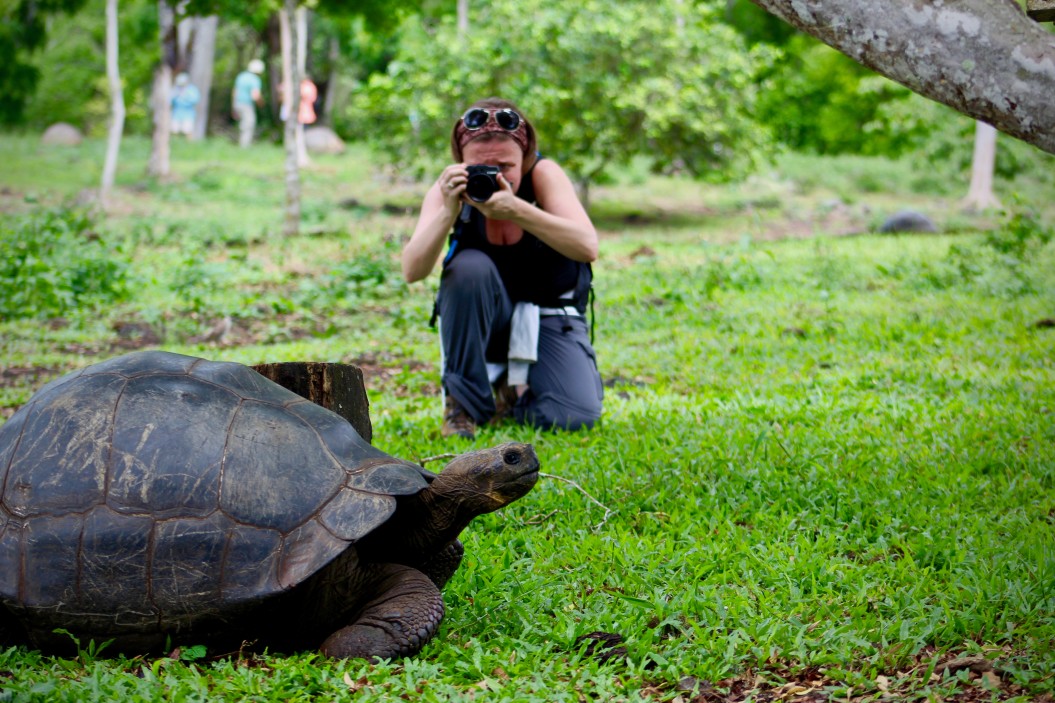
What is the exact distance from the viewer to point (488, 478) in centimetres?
266

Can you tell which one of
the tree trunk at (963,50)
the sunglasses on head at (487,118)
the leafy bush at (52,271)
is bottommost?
the leafy bush at (52,271)

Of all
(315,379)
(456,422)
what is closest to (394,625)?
(315,379)

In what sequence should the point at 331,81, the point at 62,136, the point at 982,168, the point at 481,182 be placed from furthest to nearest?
the point at 331,81 → the point at 62,136 → the point at 982,168 → the point at 481,182

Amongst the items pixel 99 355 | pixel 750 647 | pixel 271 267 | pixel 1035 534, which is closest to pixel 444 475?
pixel 750 647

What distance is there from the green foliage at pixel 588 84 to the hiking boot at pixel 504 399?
839 centimetres

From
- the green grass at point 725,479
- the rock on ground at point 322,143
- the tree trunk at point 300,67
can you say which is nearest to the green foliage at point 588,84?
the tree trunk at point 300,67

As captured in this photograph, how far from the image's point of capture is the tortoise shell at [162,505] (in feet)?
8.27

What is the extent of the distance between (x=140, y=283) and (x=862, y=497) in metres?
6.77

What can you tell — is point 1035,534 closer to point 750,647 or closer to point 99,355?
point 750,647

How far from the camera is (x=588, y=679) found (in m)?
2.52

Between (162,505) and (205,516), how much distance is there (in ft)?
0.35

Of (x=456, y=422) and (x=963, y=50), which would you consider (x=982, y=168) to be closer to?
(x=456, y=422)

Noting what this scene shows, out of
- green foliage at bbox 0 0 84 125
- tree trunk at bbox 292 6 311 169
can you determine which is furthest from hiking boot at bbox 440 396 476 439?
green foliage at bbox 0 0 84 125

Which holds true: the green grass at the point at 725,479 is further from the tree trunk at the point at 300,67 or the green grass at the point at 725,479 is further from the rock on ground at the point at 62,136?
the rock on ground at the point at 62,136
